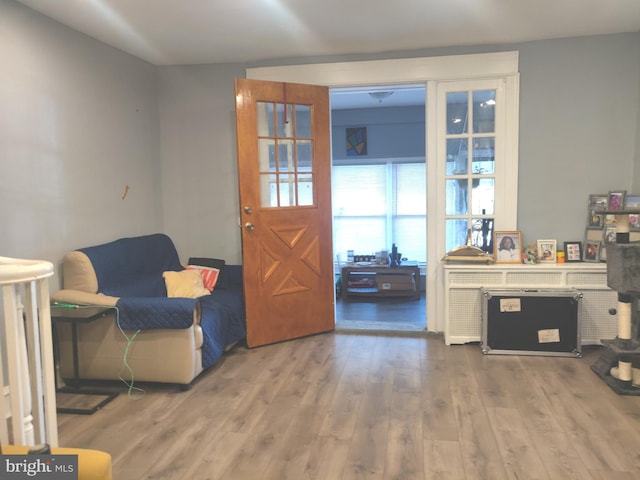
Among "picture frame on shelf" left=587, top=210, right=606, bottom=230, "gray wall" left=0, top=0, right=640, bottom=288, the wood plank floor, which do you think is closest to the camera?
the wood plank floor

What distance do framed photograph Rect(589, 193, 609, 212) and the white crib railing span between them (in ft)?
12.1

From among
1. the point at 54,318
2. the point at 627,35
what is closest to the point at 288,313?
the point at 54,318

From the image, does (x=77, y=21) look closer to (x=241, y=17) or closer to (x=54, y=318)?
(x=241, y=17)

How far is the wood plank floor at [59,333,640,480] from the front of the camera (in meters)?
2.16

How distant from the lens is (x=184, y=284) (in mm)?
3730

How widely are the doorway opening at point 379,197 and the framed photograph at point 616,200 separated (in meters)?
2.50

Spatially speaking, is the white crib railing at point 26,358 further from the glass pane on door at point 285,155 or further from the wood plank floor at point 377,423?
the glass pane on door at point 285,155

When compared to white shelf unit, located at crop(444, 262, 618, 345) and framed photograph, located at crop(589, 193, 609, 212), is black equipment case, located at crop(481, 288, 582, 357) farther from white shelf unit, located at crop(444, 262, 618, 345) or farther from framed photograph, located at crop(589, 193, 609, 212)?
framed photograph, located at crop(589, 193, 609, 212)

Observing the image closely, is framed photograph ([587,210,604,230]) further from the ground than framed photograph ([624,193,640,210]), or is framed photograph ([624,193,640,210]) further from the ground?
framed photograph ([624,193,640,210])

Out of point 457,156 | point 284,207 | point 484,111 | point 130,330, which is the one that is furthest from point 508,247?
point 130,330

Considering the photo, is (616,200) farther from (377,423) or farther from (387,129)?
(387,129)

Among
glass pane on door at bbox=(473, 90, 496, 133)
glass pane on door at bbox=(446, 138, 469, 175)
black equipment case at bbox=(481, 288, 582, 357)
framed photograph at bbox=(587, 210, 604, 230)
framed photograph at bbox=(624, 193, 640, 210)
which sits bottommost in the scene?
black equipment case at bbox=(481, 288, 582, 357)

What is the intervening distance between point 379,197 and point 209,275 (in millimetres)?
3223

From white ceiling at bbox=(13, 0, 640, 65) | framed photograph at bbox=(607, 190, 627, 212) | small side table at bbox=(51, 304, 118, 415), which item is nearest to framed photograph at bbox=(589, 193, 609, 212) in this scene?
framed photograph at bbox=(607, 190, 627, 212)
